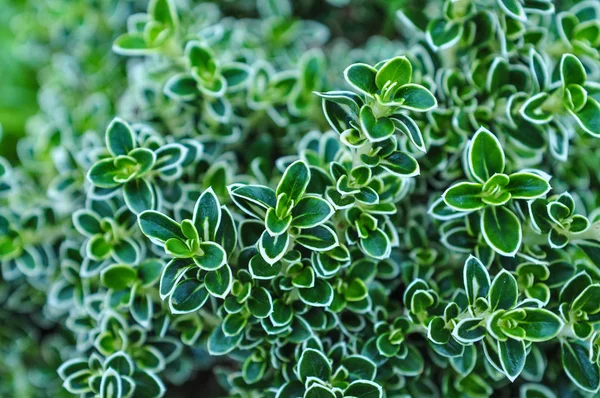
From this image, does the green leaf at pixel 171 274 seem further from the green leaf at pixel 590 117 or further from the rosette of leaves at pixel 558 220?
the green leaf at pixel 590 117

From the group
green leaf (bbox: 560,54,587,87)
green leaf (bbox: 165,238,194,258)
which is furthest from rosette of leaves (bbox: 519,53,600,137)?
green leaf (bbox: 165,238,194,258)

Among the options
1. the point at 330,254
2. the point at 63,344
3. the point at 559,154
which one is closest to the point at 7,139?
the point at 63,344

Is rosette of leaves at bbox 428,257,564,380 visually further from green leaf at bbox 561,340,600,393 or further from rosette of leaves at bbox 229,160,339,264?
rosette of leaves at bbox 229,160,339,264

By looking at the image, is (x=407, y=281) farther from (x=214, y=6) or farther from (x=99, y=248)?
(x=214, y=6)

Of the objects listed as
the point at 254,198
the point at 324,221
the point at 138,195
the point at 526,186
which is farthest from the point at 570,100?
the point at 138,195

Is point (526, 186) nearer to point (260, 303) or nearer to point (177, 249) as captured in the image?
point (260, 303)

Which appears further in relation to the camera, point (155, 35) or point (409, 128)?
point (155, 35)
